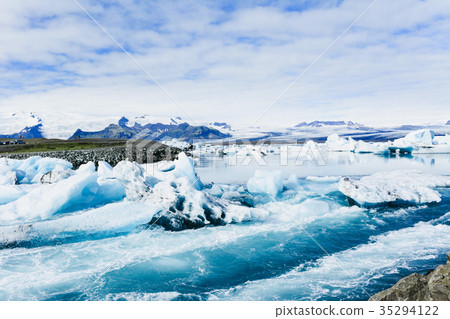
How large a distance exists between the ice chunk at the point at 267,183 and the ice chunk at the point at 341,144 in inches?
1275

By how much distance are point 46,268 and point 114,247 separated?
4.49 feet

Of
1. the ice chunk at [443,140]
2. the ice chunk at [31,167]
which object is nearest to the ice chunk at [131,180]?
the ice chunk at [31,167]

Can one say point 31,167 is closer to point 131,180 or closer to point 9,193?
point 9,193

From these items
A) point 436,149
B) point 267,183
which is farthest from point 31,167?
point 436,149

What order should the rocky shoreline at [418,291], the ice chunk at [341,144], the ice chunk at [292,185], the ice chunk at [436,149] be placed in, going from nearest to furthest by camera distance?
1. the rocky shoreline at [418,291]
2. the ice chunk at [292,185]
3. the ice chunk at [436,149]
4. the ice chunk at [341,144]

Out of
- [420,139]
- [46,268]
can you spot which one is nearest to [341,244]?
[46,268]

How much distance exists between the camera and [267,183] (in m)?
11.1

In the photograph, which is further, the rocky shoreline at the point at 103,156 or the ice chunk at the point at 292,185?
the rocky shoreline at the point at 103,156

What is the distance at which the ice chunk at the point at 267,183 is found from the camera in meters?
11.1

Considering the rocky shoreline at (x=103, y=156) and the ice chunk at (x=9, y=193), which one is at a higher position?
the rocky shoreline at (x=103, y=156)

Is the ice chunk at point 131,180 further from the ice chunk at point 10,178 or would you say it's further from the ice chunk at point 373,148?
the ice chunk at point 373,148


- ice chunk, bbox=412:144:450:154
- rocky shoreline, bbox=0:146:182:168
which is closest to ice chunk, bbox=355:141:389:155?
ice chunk, bbox=412:144:450:154

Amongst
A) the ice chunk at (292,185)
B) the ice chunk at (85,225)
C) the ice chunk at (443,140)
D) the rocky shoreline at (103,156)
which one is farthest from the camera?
the ice chunk at (443,140)
